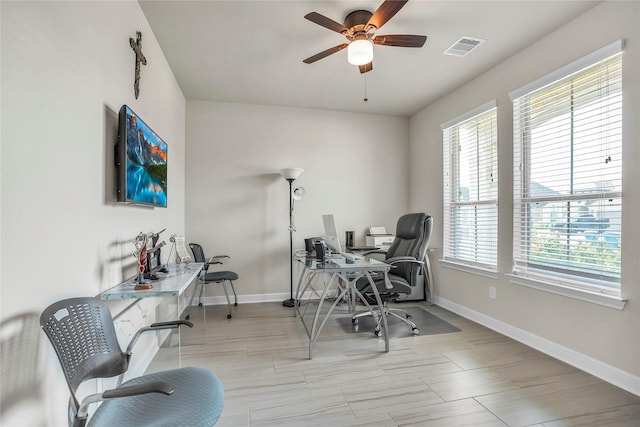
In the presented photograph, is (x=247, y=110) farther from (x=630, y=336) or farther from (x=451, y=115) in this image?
(x=630, y=336)

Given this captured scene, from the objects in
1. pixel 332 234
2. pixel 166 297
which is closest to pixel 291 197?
pixel 332 234

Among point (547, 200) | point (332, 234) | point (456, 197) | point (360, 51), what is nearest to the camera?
point (360, 51)

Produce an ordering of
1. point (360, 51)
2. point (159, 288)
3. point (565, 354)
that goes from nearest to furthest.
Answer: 1. point (159, 288)
2. point (360, 51)
3. point (565, 354)

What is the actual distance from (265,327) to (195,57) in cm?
280

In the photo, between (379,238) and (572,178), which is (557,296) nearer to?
(572,178)

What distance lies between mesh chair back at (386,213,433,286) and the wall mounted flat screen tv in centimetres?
237

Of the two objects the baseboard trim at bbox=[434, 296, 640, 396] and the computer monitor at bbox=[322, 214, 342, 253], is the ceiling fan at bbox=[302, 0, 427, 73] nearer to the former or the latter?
the computer monitor at bbox=[322, 214, 342, 253]

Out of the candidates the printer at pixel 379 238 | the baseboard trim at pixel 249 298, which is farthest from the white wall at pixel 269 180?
the printer at pixel 379 238

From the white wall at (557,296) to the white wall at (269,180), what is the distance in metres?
1.22

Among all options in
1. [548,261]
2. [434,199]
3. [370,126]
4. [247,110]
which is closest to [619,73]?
[548,261]

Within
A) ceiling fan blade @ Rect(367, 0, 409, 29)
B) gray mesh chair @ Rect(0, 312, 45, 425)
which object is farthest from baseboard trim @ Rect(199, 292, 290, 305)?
ceiling fan blade @ Rect(367, 0, 409, 29)

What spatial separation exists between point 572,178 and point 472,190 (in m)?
1.17

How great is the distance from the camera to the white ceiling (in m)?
2.26

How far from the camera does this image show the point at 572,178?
2.43 m
